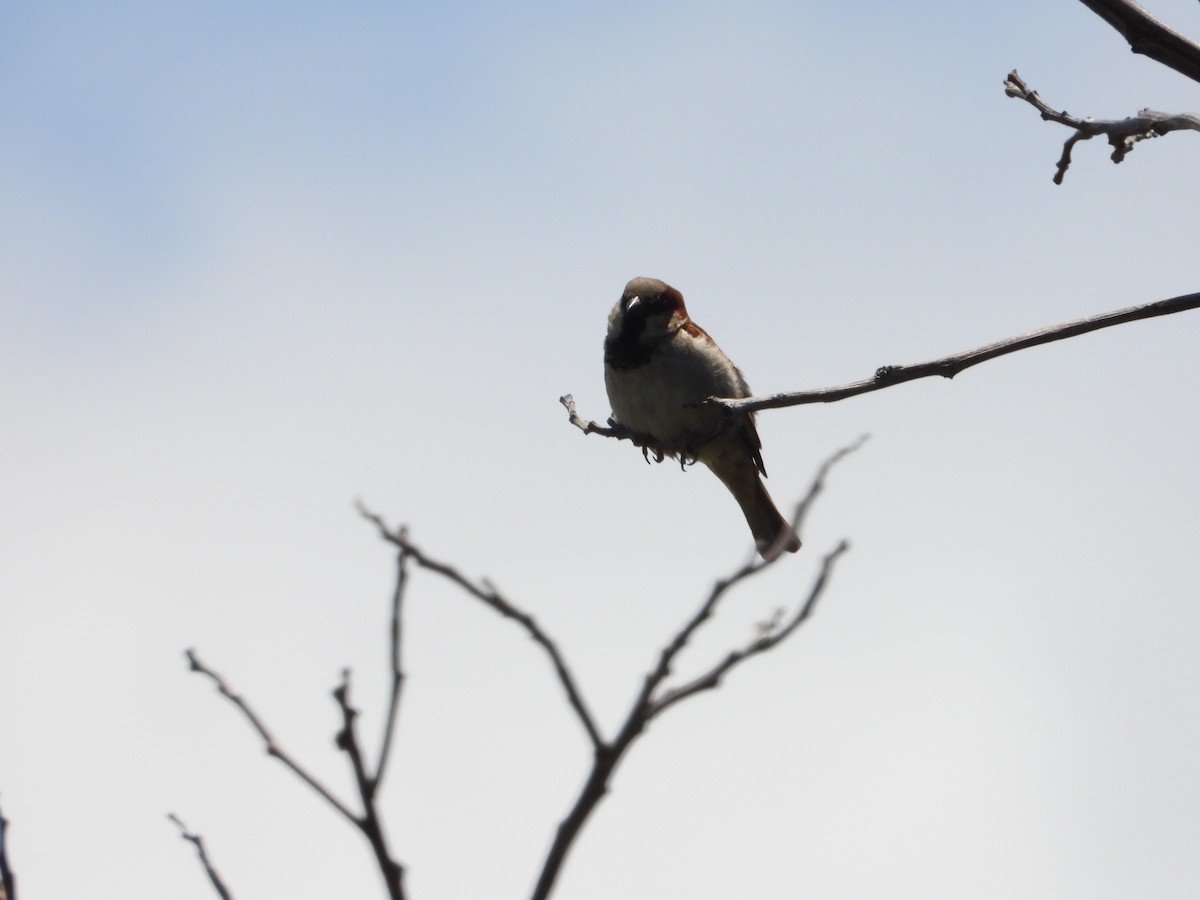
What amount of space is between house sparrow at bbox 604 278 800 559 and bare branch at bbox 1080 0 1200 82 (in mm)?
5019

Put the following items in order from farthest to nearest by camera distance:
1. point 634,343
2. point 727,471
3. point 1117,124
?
point 727,471, point 634,343, point 1117,124

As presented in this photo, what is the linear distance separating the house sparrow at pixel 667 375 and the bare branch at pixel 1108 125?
12.3 ft

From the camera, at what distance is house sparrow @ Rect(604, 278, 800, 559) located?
8125 mm

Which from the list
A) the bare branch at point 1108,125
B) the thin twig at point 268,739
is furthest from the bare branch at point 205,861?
the bare branch at point 1108,125

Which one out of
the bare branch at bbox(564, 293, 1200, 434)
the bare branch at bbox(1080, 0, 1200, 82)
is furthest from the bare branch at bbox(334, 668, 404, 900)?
the bare branch at bbox(1080, 0, 1200, 82)

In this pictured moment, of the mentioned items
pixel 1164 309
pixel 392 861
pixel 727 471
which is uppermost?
pixel 727 471

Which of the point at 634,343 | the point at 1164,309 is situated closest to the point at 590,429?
the point at 634,343

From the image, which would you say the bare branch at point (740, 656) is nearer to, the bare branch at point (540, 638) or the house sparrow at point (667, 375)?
the bare branch at point (540, 638)

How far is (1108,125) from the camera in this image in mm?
4121

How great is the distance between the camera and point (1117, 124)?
4090 mm

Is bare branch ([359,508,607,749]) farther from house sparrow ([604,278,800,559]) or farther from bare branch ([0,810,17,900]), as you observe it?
house sparrow ([604,278,800,559])

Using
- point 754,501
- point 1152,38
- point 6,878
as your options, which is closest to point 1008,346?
point 1152,38

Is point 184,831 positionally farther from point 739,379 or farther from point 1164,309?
point 739,379

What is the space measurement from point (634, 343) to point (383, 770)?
6.88m
